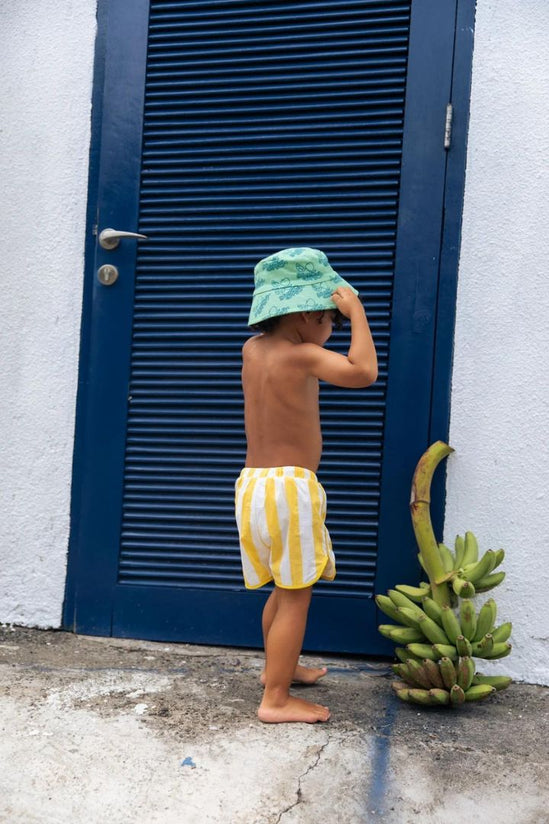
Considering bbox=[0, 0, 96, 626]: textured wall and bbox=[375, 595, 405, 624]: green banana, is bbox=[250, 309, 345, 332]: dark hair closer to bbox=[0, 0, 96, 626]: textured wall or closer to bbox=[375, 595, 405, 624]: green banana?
bbox=[375, 595, 405, 624]: green banana

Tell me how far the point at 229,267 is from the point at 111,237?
0.44 metres

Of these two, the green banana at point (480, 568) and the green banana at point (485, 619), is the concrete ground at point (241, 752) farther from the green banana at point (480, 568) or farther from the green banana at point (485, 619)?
the green banana at point (480, 568)

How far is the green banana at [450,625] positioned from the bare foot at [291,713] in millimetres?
420

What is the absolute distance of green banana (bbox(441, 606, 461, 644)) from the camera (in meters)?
2.48

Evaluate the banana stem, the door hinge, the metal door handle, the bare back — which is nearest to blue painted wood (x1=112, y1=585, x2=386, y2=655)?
the banana stem

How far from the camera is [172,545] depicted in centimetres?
306

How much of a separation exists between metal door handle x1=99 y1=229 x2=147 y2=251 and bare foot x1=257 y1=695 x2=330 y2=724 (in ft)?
5.42

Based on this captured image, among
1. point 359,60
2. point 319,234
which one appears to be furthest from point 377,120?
point 319,234

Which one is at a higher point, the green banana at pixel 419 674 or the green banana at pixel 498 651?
the green banana at pixel 498 651

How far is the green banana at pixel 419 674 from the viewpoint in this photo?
2.49 m

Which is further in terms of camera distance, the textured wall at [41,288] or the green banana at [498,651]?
the textured wall at [41,288]

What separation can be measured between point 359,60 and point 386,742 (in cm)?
219

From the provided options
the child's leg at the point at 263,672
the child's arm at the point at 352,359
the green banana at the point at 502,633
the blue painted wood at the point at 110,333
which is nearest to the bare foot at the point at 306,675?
the child's leg at the point at 263,672

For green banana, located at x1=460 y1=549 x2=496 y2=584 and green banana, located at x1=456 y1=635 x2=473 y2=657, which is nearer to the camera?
green banana, located at x1=456 y1=635 x2=473 y2=657
